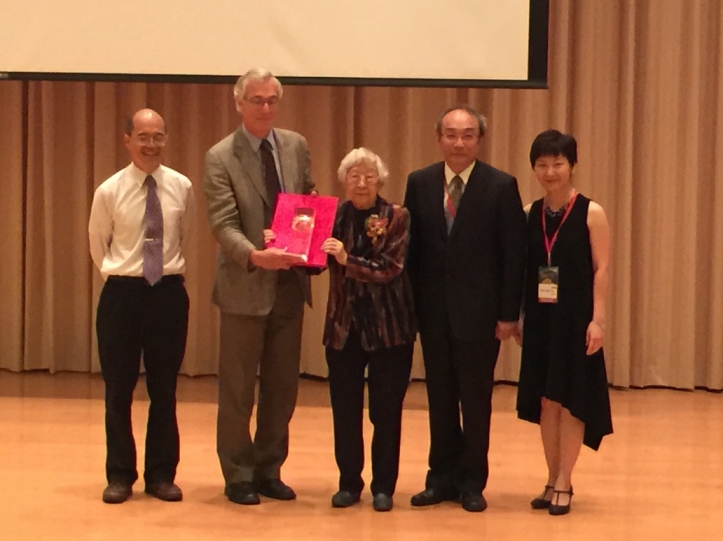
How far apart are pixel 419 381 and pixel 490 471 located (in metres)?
2.00

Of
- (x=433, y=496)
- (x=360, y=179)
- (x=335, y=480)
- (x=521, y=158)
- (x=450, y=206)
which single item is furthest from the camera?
(x=521, y=158)

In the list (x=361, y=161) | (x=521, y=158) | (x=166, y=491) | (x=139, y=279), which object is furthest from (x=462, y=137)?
(x=521, y=158)

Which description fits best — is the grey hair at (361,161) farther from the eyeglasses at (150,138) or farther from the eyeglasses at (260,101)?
the eyeglasses at (150,138)

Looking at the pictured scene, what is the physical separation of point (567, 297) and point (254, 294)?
1.14 m

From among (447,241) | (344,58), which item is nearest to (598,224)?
(447,241)

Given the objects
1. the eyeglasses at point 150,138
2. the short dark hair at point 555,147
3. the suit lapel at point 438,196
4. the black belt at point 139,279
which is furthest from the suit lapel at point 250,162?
the short dark hair at point 555,147

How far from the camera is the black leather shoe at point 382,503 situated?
3.79m

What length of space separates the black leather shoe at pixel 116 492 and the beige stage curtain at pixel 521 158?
101 inches

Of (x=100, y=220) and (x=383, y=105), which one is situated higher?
(x=383, y=105)

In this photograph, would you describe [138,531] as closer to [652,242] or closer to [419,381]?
[419,381]

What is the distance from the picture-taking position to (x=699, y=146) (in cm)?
618

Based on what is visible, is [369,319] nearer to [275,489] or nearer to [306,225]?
[306,225]

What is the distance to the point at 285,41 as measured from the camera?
559 cm

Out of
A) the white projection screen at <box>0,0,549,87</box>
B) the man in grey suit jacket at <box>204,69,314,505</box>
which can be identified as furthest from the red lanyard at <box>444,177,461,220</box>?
the white projection screen at <box>0,0,549,87</box>
